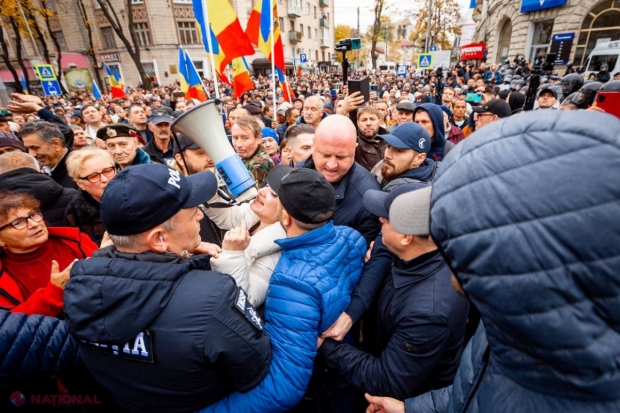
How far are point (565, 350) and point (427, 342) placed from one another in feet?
3.11

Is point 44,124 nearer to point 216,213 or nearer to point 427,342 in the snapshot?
point 216,213

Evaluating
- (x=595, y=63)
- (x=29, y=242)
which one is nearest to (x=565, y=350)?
(x=29, y=242)

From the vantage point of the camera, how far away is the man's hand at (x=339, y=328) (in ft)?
5.55

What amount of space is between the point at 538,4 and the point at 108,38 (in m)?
40.1

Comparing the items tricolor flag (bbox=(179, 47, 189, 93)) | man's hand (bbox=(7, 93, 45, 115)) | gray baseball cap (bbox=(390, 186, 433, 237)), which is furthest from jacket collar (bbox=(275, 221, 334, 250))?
tricolor flag (bbox=(179, 47, 189, 93))

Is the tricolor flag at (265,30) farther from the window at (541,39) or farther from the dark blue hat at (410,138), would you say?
the window at (541,39)

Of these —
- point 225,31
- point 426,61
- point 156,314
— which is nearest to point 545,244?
point 156,314

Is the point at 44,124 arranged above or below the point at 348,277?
above

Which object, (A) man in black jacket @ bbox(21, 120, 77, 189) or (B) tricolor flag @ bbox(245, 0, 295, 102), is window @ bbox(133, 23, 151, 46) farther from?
(A) man in black jacket @ bbox(21, 120, 77, 189)

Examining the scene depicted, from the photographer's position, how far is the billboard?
1934cm

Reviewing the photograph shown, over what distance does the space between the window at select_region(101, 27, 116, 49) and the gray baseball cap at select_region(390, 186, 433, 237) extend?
42968mm

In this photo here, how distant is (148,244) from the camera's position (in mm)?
1341

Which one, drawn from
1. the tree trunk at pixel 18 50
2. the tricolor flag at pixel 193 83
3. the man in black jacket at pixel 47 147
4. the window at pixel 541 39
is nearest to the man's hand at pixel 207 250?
the man in black jacket at pixel 47 147
